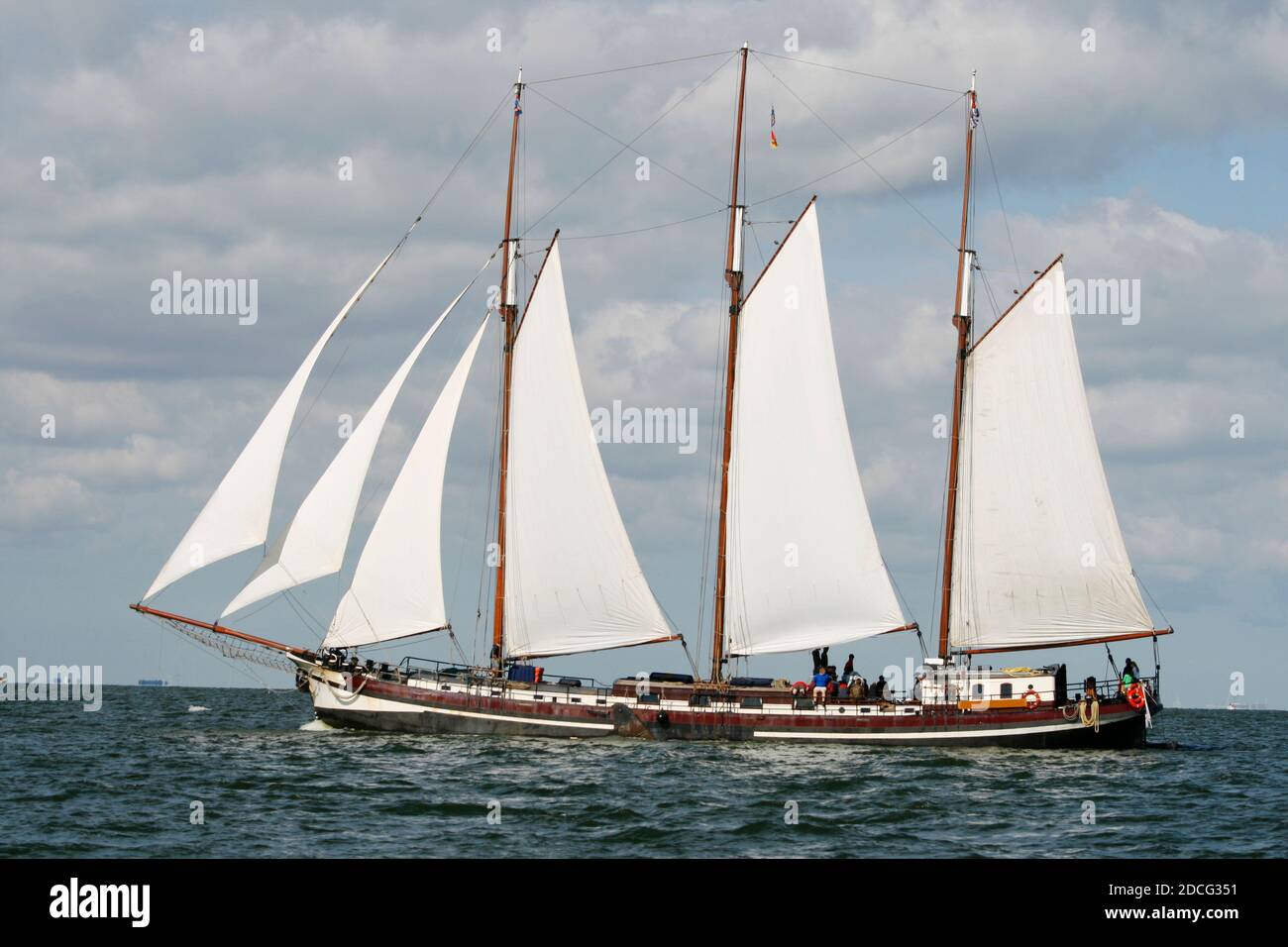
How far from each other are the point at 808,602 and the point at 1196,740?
42186mm

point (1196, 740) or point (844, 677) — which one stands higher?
point (844, 677)

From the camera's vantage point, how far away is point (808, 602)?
60.6 metres

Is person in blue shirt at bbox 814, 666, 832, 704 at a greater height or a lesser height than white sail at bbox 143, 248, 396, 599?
lesser

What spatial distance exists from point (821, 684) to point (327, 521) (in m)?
19.8

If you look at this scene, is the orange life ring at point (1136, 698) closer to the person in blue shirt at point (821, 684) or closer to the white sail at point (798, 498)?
the white sail at point (798, 498)

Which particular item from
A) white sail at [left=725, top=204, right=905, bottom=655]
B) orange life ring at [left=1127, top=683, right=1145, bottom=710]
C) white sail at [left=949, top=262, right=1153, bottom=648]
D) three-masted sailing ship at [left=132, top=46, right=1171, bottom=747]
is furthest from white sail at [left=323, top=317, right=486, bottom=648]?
orange life ring at [left=1127, top=683, right=1145, bottom=710]

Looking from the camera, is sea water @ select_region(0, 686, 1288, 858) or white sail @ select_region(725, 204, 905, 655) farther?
white sail @ select_region(725, 204, 905, 655)

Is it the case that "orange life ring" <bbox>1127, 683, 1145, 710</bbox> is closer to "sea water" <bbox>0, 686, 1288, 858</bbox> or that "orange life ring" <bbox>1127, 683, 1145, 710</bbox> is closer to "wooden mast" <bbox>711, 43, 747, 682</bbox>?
"sea water" <bbox>0, 686, 1288, 858</bbox>

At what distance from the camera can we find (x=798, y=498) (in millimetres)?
60594

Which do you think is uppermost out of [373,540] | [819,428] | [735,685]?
[819,428]

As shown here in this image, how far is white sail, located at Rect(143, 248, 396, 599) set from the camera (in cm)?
5553

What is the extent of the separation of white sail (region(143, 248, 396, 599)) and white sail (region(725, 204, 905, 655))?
17636mm
